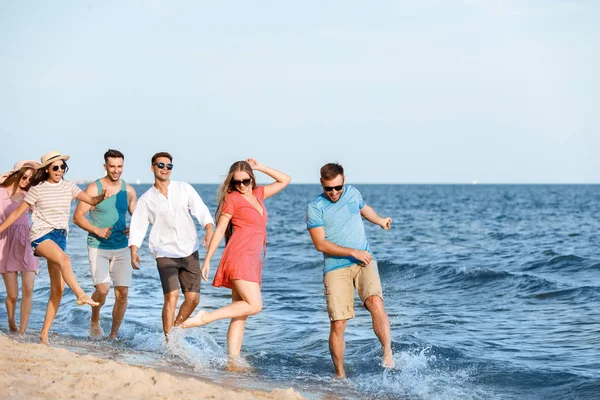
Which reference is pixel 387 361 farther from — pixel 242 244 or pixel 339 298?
pixel 242 244

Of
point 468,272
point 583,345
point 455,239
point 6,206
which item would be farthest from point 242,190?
point 455,239

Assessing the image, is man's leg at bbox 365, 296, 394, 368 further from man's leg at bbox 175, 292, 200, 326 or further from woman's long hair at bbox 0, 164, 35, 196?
woman's long hair at bbox 0, 164, 35, 196

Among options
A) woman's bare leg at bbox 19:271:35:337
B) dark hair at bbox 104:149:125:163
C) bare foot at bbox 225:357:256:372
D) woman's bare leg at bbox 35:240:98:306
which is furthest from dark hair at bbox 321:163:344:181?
woman's bare leg at bbox 19:271:35:337

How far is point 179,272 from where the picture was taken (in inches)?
311

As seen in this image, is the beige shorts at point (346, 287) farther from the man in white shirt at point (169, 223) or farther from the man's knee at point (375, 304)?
the man in white shirt at point (169, 223)

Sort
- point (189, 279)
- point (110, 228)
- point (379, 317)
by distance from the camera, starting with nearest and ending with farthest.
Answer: point (379, 317), point (189, 279), point (110, 228)

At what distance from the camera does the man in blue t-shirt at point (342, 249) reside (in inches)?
272

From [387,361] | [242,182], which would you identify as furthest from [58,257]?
[387,361]

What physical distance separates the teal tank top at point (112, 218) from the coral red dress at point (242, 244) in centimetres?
182

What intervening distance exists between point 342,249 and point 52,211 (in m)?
3.08

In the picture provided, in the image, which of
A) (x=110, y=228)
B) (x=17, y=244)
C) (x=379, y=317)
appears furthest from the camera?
(x=17, y=244)

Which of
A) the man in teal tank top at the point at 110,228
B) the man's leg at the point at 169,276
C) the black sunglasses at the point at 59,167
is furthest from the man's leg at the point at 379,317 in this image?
the black sunglasses at the point at 59,167

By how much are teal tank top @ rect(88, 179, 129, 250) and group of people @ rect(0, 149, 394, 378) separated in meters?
0.01

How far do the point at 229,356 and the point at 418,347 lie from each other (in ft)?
8.76
